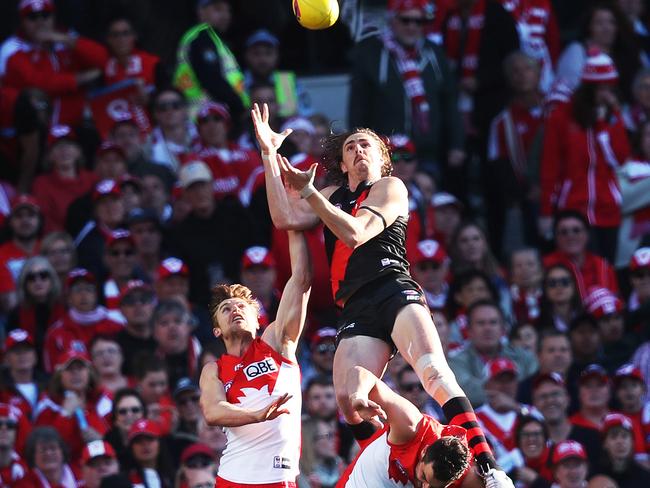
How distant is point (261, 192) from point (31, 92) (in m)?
2.35

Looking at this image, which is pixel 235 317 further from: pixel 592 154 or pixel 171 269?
pixel 592 154

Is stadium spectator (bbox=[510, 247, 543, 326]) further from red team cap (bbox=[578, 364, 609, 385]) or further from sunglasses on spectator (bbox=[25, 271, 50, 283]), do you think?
sunglasses on spectator (bbox=[25, 271, 50, 283])

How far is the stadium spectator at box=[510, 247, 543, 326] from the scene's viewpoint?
15445 mm

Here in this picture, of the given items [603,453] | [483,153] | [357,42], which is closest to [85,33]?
[357,42]

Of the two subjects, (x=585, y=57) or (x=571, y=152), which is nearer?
(x=571, y=152)

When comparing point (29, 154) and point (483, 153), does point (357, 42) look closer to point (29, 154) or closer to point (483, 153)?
point (483, 153)

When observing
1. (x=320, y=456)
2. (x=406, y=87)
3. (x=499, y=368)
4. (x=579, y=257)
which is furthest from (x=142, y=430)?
(x=406, y=87)

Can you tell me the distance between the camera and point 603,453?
1327cm

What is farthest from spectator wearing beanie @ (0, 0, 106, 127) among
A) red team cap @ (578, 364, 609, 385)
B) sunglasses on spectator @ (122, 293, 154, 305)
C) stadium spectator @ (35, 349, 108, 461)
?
red team cap @ (578, 364, 609, 385)

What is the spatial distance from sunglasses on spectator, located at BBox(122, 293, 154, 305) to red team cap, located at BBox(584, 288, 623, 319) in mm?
3610

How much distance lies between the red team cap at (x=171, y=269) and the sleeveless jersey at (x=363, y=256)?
4050 millimetres

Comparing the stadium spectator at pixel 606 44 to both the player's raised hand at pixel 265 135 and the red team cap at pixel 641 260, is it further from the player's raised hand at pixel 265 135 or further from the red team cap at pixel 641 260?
the player's raised hand at pixel 265 135

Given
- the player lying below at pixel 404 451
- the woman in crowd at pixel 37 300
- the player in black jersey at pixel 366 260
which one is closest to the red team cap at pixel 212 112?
the woman in crowd at pixel 37 300

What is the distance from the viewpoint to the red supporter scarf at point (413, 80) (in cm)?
1658
